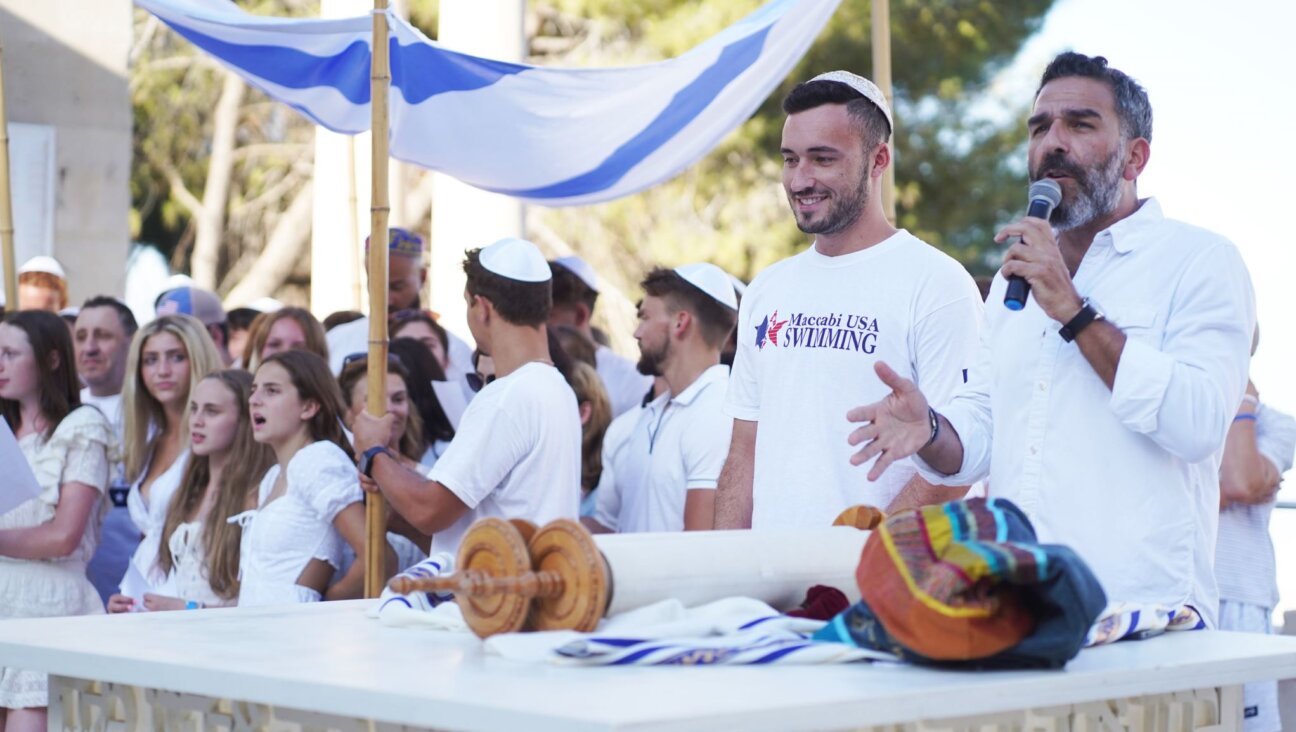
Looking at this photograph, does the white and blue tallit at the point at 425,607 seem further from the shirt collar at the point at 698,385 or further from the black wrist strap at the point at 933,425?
the shirt collar at the point at 698,385

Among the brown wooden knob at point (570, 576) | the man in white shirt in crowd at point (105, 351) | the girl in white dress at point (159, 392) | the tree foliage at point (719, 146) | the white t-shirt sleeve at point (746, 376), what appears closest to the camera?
the brown wooden knob at point (570, 576)

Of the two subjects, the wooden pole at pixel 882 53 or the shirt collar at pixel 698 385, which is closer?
the shirt collar at pixel 698 385

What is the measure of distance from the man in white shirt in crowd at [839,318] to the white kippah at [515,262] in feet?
3.22

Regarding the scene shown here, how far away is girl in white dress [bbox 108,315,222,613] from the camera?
228 inches

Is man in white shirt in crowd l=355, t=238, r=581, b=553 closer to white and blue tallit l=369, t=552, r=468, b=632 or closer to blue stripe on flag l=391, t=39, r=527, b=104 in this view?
blue stripe on flag l=391, t=39, r=527, b=104

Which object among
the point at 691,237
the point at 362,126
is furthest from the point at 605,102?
the point at 691,237

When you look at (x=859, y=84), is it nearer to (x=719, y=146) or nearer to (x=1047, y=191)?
(x=1047, y=191)

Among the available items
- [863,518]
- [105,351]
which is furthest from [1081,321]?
[105,351]

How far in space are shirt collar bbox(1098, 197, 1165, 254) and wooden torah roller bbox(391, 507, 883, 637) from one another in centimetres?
91

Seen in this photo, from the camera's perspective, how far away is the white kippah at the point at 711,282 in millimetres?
5488

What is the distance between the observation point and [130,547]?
245 inches

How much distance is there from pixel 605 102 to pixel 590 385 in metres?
0.99

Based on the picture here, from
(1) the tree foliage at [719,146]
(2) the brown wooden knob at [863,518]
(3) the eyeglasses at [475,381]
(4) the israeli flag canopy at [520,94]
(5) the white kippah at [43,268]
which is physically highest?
(1) the tree foliage at [719,146]

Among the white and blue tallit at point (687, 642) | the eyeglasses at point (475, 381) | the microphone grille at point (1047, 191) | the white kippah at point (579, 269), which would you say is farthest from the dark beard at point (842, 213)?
the white kippah at point (579, 269)
